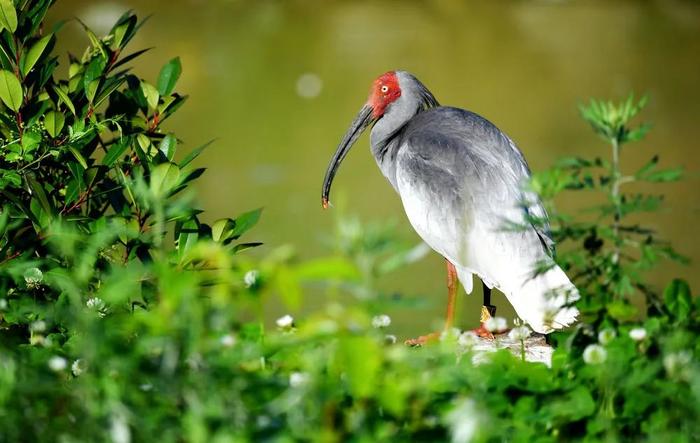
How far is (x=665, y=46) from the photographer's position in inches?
488

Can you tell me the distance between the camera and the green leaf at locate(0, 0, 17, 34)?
365cm

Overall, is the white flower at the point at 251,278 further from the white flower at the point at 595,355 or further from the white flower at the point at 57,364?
the white flower at the point at 595,355

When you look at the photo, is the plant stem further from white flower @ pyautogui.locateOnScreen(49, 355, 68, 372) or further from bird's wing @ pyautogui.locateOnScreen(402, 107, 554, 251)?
bird's wing @ pyautogui.locateOnScreen(402, 107, 554, 251)

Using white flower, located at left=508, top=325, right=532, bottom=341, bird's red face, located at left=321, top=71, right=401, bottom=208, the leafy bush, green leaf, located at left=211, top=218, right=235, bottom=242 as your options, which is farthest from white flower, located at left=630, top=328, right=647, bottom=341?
bird's red face, located at left=321, top=71, right=401, bottom=208

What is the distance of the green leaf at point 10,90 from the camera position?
11.7 feet

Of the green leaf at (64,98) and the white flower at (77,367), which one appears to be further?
the green leaf at (64,98)

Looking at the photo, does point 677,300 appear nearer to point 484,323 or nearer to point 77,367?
point 77,367

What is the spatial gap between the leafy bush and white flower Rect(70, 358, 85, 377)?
1 centimetres

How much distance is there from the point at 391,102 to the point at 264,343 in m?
2.94

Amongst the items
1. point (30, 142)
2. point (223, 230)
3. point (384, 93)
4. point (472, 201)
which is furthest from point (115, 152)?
point (384, 93)

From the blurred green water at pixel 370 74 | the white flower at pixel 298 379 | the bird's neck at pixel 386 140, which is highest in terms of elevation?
the blurred green water at pixel 370 74

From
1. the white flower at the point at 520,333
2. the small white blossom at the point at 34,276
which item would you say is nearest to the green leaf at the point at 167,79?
the small white blossom at the point at 34,276

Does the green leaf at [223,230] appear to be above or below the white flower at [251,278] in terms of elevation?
above

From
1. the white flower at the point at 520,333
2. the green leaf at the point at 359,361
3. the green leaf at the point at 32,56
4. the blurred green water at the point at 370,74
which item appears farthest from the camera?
the blurred green water at the point at 370,74
